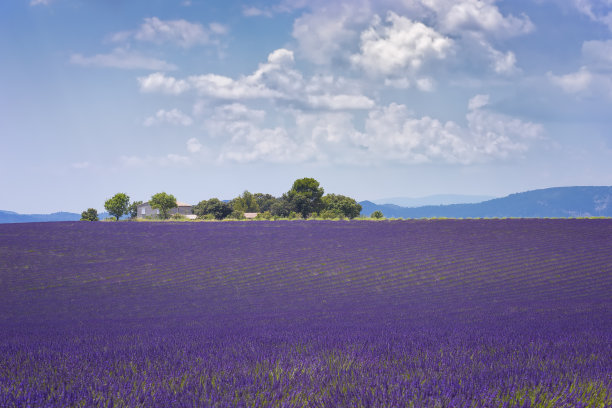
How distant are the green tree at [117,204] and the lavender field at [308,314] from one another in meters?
35.7

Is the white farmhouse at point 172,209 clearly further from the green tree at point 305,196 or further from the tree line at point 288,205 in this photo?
the green tree at point 305,196

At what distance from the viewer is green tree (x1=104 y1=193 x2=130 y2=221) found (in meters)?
57.5

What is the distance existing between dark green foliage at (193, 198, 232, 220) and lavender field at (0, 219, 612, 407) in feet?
106

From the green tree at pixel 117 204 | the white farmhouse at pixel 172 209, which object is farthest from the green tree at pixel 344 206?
the white farmhouse at pixel 172 209

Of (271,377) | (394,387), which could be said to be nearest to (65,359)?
(271,377)

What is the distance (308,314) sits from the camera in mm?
8367

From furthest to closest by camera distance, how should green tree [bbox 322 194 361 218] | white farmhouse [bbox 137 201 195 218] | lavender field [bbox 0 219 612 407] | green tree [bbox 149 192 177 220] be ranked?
white farmhouse [bbox 137 201 195 218], green tree [bbox 322 194 361 218], green tree [bbox 149 192 177 220], lavender field [bbox 0 219 612 407]

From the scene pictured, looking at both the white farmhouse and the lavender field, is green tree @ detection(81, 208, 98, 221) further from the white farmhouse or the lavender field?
the lavender field

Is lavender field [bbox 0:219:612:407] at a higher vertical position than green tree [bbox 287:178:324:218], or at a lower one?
lower

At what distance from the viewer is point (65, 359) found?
9.23 ft

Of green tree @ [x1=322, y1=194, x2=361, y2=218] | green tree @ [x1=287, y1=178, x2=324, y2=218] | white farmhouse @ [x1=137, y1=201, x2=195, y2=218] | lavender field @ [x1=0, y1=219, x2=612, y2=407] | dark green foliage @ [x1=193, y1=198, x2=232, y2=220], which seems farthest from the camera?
white farmhouse @ [x1=137, y1=201, x2=195, y2=218]

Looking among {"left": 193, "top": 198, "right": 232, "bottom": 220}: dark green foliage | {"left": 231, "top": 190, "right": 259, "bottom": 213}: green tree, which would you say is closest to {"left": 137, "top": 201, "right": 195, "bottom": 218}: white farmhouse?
{"left": 231, "top": 190, "right": 259, "bottom": 213}: green tree

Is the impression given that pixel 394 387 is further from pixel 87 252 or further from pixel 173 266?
pixel 87 252

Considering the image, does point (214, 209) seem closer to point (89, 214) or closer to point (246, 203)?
point (89, 214)
